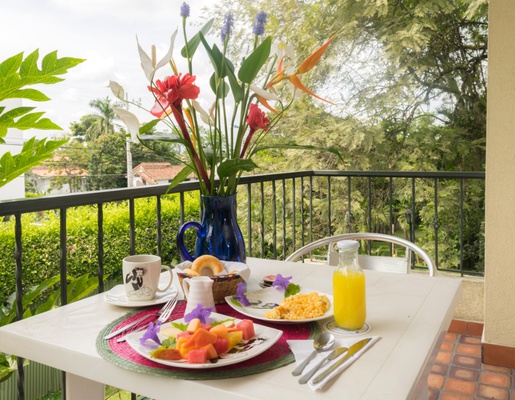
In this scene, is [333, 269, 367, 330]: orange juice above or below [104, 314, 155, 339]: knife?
above

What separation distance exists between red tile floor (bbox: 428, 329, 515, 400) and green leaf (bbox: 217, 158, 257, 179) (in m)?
1.64


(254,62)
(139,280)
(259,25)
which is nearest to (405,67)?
(259,25)

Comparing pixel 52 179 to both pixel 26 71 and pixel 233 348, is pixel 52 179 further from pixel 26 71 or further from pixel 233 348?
pixel 233 348

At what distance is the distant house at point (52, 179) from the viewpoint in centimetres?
1306

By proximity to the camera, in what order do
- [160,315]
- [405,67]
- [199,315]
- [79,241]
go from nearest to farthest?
[199,315] < [160,315] < [79,241] < [405,67]

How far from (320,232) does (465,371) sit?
4.95 meters

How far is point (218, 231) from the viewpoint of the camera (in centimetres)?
110

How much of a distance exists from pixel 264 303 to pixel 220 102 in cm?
52

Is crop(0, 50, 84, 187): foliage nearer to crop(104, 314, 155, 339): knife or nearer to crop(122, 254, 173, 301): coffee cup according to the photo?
crop(122, 254, 173, 301): coffee cup

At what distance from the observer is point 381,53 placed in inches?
256

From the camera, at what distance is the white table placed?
62 cm

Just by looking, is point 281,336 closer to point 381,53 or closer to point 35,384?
point 35,384

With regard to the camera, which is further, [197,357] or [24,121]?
[24,121]

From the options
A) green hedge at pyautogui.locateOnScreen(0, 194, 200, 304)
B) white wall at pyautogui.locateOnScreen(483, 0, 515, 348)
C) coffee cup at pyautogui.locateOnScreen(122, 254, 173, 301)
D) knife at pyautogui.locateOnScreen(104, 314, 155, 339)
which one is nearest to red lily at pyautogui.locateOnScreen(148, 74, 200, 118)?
coffee cup at pyautogui.locateOnScreen(122, 254, 173, 301)
